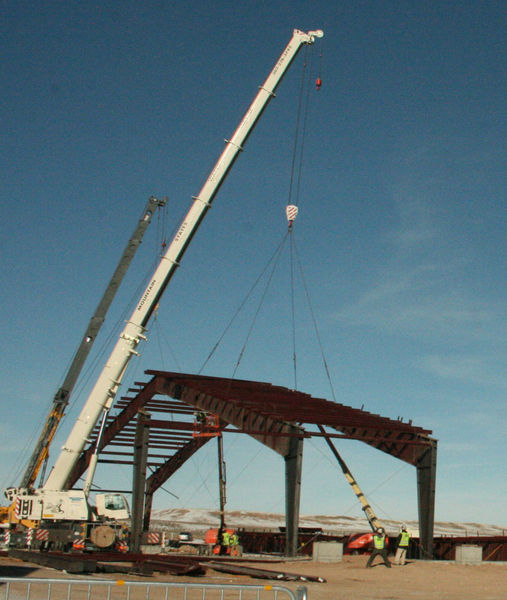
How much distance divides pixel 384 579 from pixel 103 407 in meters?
15.7

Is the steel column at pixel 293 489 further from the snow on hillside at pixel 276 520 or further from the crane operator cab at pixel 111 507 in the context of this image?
the snow on hillside at pixel 276 520

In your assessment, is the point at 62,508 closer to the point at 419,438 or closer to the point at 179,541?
the point at 179,541

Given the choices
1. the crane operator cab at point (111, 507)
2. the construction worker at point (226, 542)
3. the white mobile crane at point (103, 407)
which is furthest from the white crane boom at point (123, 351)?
the construction worker at point (226, 542)

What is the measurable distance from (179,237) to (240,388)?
9.94 metres

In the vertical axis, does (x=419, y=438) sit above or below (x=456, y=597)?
above

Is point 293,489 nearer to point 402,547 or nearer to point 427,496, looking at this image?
point 402,547

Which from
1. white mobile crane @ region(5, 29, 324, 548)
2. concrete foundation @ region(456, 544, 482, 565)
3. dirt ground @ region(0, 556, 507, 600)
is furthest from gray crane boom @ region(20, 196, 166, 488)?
concrete foundation @ region(456, 544, 482, 565)

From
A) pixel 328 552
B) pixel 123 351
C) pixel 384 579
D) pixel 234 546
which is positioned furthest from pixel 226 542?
pixel 384 579

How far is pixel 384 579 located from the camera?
77.5ft

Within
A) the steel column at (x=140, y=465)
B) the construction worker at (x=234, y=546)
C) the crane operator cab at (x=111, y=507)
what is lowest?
the construction worker at (x=234, y=546)

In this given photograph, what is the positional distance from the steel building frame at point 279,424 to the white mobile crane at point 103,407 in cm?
211

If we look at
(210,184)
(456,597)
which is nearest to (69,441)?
(210,184)

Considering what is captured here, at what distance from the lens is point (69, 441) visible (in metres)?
33.3

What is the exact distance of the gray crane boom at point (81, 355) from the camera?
116 ft
